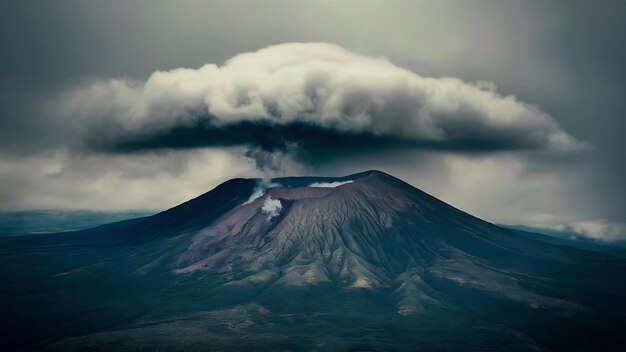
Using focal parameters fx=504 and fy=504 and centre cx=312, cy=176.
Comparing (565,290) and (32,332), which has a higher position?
(565,290)

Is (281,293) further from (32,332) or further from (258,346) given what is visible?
(32,332)

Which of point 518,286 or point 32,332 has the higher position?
point 518,286

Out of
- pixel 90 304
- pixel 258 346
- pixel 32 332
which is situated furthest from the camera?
pixel 90 304

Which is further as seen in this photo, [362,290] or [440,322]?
[362,290]

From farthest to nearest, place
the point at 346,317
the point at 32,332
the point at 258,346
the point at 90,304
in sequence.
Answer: the point at 90,304
the point at 346,317
the point at 32,332
the point at 258,346

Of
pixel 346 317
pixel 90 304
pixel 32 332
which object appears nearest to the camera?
pixel 32 332

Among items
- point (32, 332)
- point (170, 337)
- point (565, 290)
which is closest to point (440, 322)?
point (565, 290)

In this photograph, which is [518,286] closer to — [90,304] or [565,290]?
[565,290]

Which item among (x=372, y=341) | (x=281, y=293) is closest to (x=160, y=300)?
(x=281, y=293)

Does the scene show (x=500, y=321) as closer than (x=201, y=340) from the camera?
No
